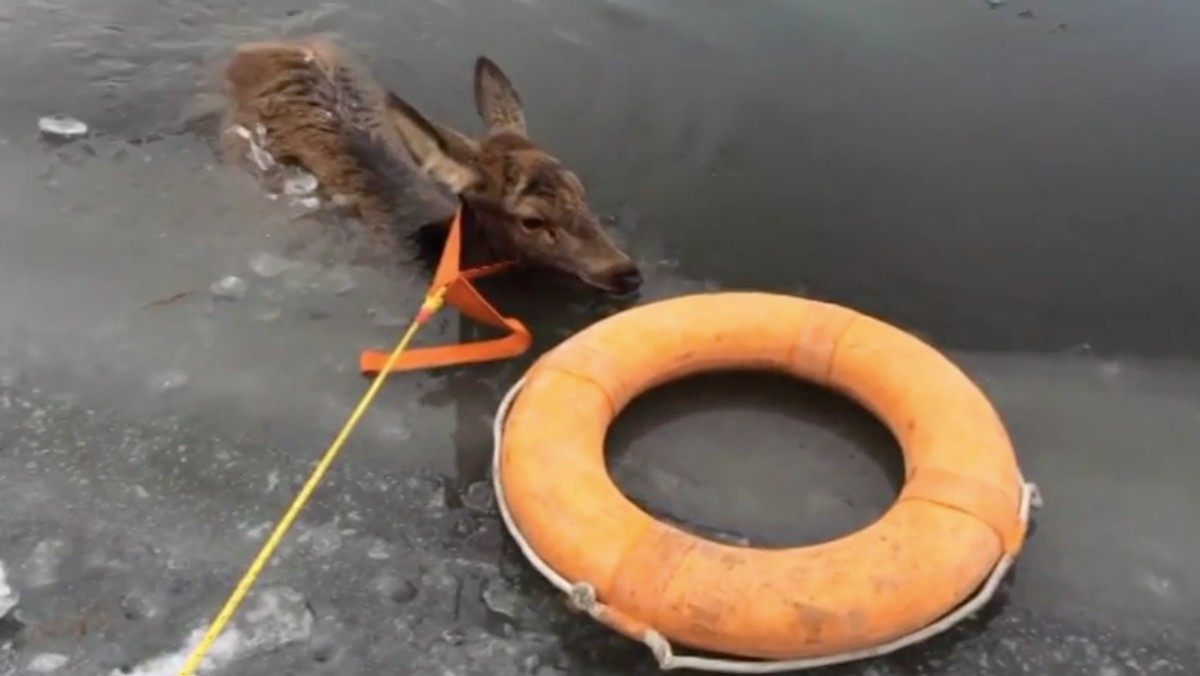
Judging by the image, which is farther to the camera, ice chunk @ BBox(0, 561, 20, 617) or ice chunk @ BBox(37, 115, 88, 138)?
ice chunk @ BBox(37, 115, 88, 138)

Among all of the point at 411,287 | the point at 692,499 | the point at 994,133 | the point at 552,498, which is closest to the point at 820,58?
the point at 994,133

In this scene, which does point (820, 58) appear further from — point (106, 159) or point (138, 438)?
point (138, 438)

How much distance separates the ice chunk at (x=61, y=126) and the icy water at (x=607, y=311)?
0.09m

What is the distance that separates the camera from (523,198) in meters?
5.67

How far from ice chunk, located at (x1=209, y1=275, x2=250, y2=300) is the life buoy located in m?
1.82

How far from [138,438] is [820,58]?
4885mm

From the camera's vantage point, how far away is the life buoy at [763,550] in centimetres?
394

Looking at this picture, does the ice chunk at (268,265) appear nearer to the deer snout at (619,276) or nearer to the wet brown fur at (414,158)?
the wet brown fur at (414,158)

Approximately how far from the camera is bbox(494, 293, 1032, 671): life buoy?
394 cm

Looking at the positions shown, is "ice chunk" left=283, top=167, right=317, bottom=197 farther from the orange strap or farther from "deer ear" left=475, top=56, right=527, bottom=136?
the orange strap

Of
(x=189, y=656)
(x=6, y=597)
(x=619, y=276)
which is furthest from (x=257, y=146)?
(x=189, y=656)

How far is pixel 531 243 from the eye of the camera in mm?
5773

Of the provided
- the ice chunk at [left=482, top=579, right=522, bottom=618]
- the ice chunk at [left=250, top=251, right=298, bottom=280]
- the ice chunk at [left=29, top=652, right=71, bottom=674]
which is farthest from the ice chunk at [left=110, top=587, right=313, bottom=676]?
the ice chunk at [left=250, top=251, right=298, bottom=280]

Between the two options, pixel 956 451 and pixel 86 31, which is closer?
pixel 956 451
